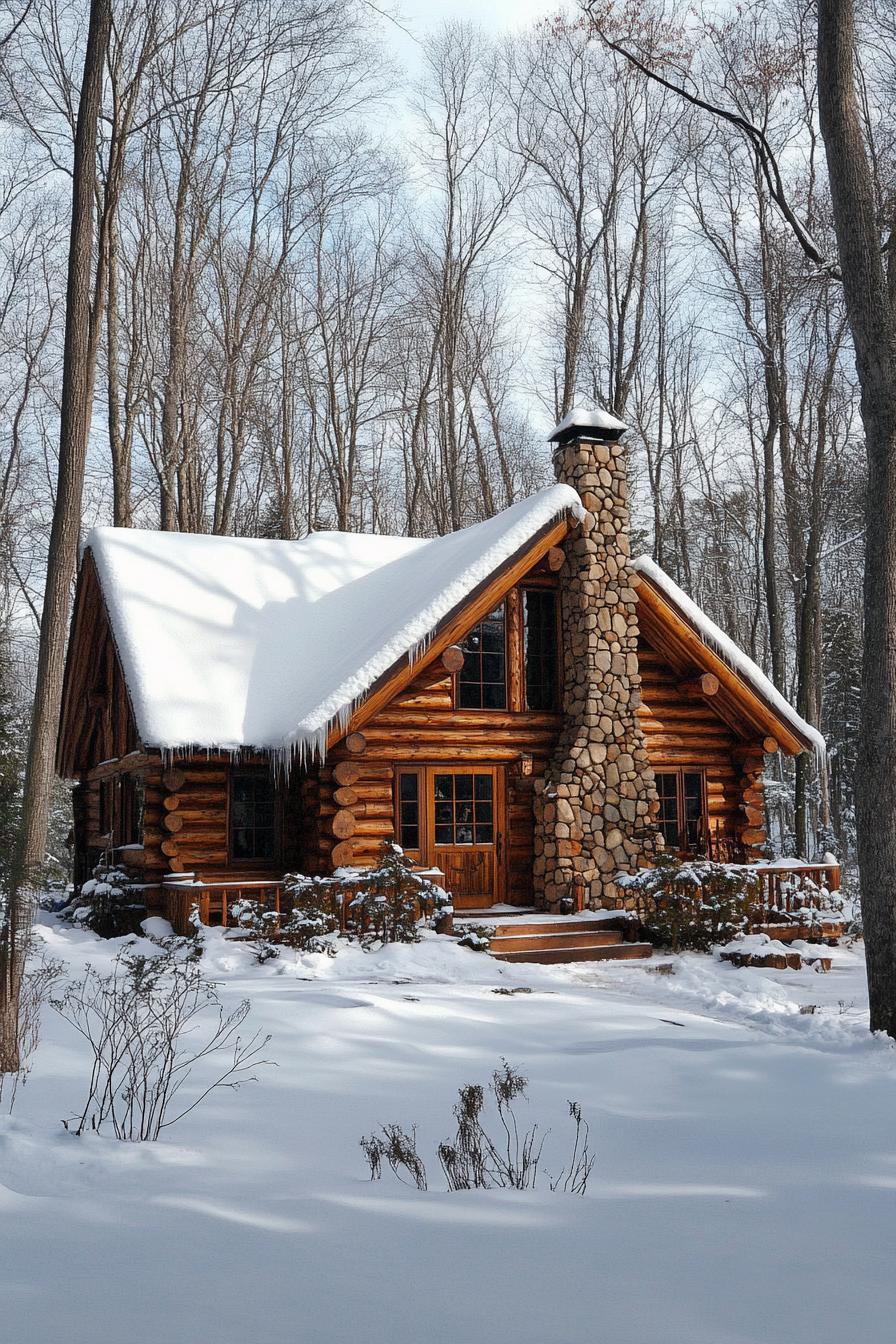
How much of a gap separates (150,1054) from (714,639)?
11269 millimetres

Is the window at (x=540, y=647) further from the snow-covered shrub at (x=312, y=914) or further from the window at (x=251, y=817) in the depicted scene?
the snow-covered shrub at (x=312, y=914)

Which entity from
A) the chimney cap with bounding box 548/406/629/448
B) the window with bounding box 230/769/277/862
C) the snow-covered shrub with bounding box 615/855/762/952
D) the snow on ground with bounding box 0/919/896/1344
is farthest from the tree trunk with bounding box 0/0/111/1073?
the chimney cap with bounding box 548/406/629/448

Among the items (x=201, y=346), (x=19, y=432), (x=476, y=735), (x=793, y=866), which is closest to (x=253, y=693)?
(x=476, y=735)

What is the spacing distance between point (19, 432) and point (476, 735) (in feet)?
60.5

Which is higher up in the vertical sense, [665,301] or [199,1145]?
[665,301]

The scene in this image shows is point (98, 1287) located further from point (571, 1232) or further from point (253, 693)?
point (253, 693)

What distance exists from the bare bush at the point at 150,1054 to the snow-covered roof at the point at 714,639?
909 cm

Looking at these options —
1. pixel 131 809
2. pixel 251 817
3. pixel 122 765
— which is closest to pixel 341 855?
pixel 251 817

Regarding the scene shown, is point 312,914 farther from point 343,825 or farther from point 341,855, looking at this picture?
point 343,825

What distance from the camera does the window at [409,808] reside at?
15.0 metres

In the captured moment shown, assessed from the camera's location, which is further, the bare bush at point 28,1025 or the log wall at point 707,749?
the log wall at point 707,749

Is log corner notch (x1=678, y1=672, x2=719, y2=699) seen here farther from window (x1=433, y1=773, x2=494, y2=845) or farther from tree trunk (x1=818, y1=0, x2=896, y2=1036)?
tree trunk (x1=818, y1=0, x2=896, y2=1036)

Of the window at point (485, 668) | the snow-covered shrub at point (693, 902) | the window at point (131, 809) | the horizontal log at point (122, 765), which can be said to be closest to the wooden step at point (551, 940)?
the snow-covered shrub at point (693, 902)

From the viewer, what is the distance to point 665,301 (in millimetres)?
27875
